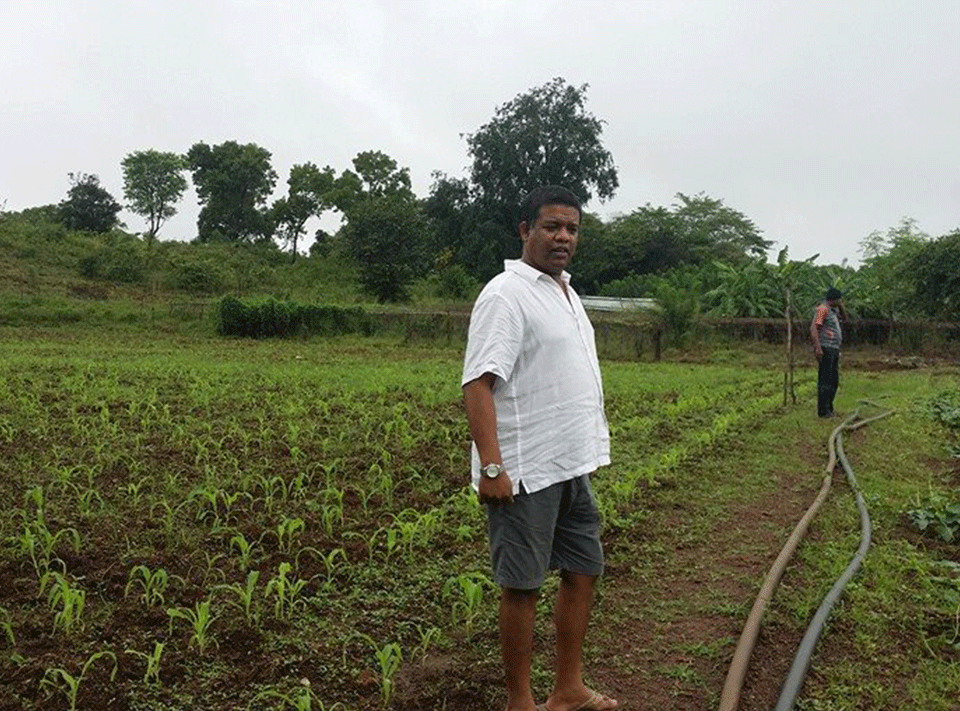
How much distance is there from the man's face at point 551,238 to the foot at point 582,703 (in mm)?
1592

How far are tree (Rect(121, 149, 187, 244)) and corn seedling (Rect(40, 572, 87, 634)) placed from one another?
41354mm

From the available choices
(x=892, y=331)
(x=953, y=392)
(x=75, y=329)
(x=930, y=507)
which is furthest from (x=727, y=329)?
(x=930, y=507)

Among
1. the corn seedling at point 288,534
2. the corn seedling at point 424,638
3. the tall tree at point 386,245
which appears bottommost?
the corn seedling at point 424,638

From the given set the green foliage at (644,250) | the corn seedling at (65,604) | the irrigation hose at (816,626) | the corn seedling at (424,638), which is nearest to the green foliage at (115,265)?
the green foliage at (644,250)

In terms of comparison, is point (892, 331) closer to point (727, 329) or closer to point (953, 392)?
point (727, 329)

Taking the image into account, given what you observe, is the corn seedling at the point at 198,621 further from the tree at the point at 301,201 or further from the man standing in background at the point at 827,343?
the tree at the point at 301,201

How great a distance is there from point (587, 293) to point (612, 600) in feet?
135

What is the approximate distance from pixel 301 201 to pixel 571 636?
43180mm

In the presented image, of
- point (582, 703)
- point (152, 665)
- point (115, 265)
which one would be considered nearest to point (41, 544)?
point (152, 665)

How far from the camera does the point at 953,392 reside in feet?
46.5

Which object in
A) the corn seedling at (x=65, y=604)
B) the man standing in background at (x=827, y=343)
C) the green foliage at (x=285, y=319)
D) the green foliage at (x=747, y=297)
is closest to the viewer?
the corn seedling at (x=65, y=604)

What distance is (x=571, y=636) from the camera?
3.21 metres

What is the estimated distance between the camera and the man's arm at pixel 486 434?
290 cm

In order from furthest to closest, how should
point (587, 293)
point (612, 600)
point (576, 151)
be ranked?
point (587, 293), point (576, 151), point (612, 600)
